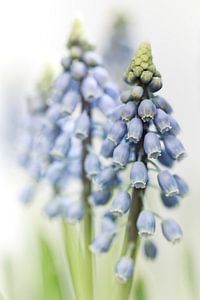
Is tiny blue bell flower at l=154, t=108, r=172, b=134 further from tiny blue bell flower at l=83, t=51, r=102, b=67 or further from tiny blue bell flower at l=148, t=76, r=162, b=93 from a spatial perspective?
tiny blue bell flower at l=83, t=51, r=102, b=67

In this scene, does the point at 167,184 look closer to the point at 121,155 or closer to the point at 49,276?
→ the point at 121,155

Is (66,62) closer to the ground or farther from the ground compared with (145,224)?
farther from the ground

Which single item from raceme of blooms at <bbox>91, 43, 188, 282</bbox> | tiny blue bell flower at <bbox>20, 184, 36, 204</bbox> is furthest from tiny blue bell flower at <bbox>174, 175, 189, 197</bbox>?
tiny blue bell flower at <bbox>20, 184, 36, 204</bbox>

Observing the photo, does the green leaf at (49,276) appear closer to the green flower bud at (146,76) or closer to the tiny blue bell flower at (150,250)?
the tiny blue bell flower at (150,250)

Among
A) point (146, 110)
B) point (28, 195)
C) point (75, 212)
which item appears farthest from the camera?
point (28, 195)

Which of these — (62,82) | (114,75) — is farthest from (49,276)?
(114,75)

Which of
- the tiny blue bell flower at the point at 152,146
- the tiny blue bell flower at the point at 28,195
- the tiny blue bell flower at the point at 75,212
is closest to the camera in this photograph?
the tiny blue bell flower at the point at 152,146

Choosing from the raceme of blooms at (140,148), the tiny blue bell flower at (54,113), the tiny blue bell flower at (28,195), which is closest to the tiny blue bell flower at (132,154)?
the raceme of blooms at (140,148)
